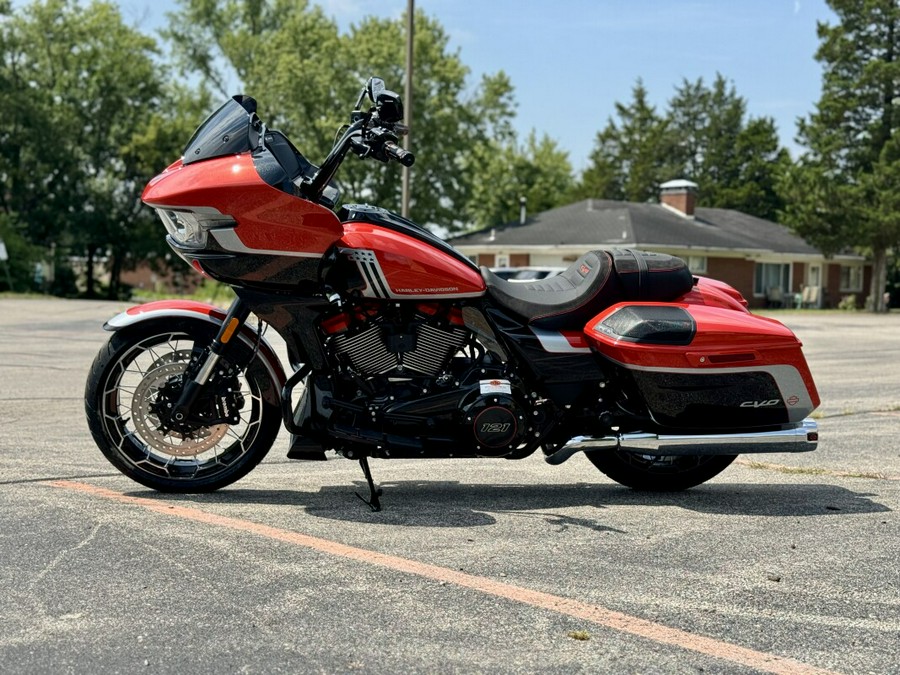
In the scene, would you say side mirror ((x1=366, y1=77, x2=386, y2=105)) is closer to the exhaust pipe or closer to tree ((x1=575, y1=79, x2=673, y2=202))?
the exhaust pipe

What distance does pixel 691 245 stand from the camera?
158ft

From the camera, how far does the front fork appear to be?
5539mm

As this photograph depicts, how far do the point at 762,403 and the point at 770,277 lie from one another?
49.8m

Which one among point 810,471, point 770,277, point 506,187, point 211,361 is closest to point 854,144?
point 770,277

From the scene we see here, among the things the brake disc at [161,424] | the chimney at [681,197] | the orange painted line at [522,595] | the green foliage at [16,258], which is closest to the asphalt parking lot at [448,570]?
the orange painted line at [522,595]

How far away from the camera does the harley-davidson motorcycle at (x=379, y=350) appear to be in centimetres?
540

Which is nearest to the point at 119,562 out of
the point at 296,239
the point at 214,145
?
the point at 296,239

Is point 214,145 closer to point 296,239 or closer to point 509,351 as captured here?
point 296,239

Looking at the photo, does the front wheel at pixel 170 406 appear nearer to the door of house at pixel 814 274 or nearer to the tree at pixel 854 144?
the tree at pixel 854 144

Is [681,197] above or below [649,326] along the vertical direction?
above

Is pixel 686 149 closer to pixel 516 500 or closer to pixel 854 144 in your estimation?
pixel 854 144

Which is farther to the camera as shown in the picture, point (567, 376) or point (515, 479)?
point (515, 479)

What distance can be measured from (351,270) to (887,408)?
6.78 meters

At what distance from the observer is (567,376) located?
18.5ft
